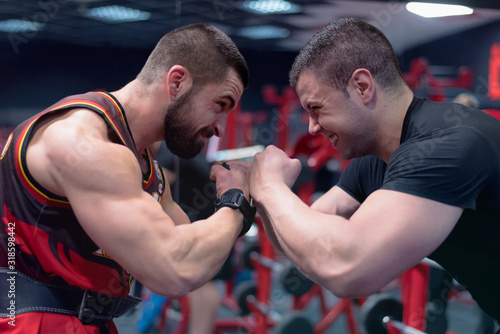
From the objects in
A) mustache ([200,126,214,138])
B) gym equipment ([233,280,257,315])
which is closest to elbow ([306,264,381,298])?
mustache ([200,126,214,138])

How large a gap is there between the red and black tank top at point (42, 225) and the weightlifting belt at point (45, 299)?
0.06 feet

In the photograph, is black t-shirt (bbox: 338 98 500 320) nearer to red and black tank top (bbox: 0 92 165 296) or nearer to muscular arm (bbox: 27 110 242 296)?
muscular arm (bbox: 27 110 242 296)

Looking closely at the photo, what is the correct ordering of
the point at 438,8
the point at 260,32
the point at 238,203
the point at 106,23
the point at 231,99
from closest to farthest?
1. the point at 238,203
2. the point at 231,99
3. the point at 106,23
4. the point at 438,8
5. the point at 260,32

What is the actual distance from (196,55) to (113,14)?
86 cm

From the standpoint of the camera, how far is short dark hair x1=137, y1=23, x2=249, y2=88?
1.34m

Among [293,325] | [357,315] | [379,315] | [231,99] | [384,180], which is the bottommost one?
[357,315]

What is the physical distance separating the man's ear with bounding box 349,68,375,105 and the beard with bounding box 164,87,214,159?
0.48 meters

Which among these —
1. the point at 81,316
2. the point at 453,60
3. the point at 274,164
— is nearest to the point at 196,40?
the point at 274,164

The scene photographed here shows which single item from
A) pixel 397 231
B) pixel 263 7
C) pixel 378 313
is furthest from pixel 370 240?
pixel 263 7

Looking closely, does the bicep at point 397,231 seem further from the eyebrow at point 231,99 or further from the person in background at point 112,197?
the eyebrow at point 231,99

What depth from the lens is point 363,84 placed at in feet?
4.31

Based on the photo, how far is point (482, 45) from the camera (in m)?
5.60

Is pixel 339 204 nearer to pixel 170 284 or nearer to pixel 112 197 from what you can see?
pixel 170 284

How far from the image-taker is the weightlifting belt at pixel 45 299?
115cm
